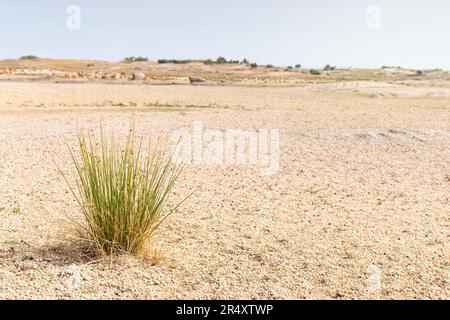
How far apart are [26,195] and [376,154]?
6.28 m

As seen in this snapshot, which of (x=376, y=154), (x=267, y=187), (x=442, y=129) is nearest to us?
(x=267, y=187)

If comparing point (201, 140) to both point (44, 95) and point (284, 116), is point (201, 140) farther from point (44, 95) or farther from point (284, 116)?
point (44, 95)

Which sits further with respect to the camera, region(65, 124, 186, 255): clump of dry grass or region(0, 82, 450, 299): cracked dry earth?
region(65, 124, 186, 255): clump of dry grass

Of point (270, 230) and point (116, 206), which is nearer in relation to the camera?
point (116, 206)

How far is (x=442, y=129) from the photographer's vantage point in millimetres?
13414

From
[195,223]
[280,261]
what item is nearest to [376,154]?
[195,223]

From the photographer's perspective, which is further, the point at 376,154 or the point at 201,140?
the point at 201,140

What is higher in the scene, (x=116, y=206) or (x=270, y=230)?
(x=116, y=206)

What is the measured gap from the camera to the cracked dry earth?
387cm

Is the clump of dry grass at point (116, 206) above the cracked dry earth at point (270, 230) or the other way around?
above

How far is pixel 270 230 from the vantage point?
5230 mm

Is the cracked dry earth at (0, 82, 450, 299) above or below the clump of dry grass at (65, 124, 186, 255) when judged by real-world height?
below

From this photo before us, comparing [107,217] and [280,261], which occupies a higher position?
[107,217]

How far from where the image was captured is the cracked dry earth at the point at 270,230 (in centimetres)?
387
